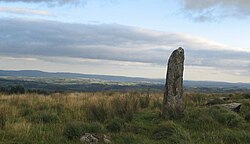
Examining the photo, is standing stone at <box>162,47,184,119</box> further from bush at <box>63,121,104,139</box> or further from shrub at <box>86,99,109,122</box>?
bush at <box>63,121,104,139</box>

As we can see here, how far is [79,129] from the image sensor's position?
934 centimetres

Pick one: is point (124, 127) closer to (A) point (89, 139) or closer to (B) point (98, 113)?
(B) point (98, 113)

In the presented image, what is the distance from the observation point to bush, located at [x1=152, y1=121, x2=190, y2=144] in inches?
339

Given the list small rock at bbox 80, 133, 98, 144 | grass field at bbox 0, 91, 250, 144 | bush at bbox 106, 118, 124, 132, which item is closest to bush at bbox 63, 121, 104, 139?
grass field at bbox 0, 91, 250, 144

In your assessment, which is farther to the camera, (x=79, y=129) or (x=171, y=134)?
(x=79, y=129)

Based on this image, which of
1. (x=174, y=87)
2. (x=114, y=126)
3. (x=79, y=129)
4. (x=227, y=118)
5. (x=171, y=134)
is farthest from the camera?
(x=174, y=87)

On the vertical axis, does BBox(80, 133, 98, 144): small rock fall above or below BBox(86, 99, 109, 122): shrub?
below

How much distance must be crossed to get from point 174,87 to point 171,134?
4.78m

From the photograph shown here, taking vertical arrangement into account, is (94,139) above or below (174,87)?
below

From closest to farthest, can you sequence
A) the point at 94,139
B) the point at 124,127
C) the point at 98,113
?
the point at 94,139 < the point at 124,127 < the point at 98,113

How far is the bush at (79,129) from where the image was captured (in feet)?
30.1

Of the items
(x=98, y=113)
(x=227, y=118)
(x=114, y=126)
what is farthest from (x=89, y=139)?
(x=227, y=118)

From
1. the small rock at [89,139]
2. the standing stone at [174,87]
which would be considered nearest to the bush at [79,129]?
the small rock at [89,139]

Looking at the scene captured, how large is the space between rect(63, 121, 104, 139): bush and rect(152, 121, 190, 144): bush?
1.62m
